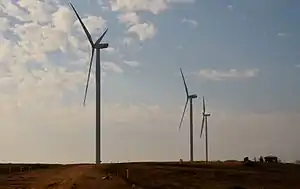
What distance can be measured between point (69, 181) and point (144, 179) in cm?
894

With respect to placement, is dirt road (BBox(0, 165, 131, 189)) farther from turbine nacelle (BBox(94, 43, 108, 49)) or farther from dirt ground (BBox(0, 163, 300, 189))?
turbine nacelle (BBox(94, 43, 108, 49))

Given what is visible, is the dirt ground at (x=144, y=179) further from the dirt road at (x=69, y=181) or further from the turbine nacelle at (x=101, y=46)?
the turbine nacelle at (x=101, y=46)

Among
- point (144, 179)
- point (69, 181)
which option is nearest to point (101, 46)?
point (144, 179)

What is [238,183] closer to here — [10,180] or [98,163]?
[98,163]

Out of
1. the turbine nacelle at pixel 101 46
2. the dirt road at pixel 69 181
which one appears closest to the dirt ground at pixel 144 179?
the dirt road at pixel 69 181

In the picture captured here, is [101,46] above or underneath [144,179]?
above

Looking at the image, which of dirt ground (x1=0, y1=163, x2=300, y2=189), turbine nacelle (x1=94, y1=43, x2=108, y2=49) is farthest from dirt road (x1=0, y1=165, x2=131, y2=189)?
turbine nacelle (x1=94, y1=43, x2=108, y2=49)

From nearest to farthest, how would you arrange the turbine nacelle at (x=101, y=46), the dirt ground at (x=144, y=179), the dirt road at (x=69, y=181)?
the dirt road at (x=69, y=181), the dirt ground at (x=144, y=179), the turbine nacelle at (x=101, y=46)

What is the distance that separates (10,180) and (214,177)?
23.0 metres

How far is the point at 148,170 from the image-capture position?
2490 inches

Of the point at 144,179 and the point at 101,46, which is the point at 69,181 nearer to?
the point at 144,179

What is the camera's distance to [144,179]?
5731cm

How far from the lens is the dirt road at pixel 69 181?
49.9 m

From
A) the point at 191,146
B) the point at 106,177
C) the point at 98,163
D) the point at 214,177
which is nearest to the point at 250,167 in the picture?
the point at 191,146
